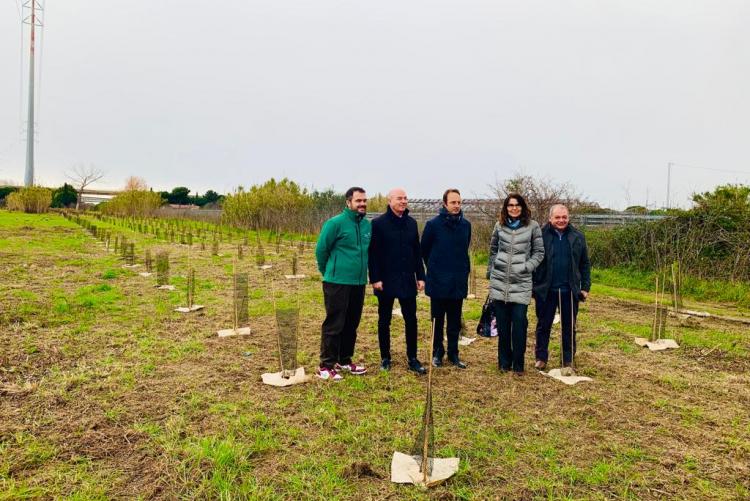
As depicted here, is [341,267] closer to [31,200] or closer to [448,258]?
[448,258]

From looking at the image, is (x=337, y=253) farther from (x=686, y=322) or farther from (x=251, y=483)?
(x=686, y=322)

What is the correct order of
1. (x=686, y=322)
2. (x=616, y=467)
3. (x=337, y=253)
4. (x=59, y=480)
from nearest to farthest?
(x=59, y=480), (x=616, y=467), (x=337, y=253), (x=686, y=322)

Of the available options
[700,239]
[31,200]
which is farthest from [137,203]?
[700,239]

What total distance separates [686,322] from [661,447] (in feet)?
14.5

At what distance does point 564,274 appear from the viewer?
14.3 feet

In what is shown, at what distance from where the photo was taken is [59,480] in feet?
8.16

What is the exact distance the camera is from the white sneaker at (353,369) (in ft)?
13.8

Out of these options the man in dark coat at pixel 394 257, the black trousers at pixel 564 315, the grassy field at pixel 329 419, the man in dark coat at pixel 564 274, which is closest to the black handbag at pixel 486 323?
the grassy field at pixel 329 419

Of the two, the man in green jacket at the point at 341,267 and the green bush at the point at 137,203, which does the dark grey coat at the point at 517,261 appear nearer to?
the man in green jacket at the point at 341,267

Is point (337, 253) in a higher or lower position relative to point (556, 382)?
higher

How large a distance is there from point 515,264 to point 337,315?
155cm

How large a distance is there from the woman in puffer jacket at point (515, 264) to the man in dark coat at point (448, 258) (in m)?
0.28

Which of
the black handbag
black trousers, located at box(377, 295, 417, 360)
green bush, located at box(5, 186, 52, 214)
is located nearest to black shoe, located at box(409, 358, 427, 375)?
black trousers, located at box(377, 295, 417, 360)

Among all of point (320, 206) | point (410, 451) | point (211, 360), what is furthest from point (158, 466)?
point (320, 206)
